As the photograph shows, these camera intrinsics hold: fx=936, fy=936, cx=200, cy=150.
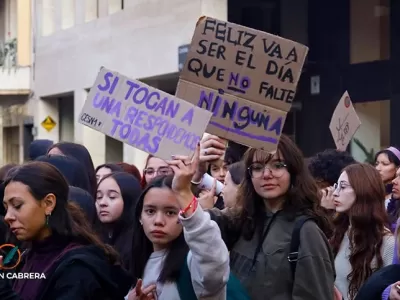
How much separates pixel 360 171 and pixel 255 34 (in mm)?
1549

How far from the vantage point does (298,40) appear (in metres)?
17.5

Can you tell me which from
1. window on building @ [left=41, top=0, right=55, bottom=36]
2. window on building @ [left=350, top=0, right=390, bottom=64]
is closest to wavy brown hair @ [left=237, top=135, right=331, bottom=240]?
window on building @ [left=350, top=0, right=390, bottom=64]

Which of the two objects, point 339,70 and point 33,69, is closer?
point 339,70

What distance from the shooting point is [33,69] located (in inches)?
1040

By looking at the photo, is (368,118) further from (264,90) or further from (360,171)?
(264,90)

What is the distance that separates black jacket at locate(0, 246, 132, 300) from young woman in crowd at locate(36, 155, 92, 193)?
1.77m

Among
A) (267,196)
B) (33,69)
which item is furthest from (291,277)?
(33,69)

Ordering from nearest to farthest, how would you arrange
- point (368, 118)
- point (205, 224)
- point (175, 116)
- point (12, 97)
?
point (205, 224) → point (175, 116) → point (368, 118) → point (12, 97)

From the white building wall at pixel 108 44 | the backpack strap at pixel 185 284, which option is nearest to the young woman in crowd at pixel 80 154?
the backpack strap at pixel 185 284

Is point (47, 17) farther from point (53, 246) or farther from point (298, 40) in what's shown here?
point (53, 246)

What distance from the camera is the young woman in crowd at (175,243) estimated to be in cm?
378

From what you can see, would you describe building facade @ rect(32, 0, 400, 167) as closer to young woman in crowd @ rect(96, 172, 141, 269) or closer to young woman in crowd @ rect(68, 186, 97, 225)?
young woman in crowd @ rect(96, 172, 141, 269)

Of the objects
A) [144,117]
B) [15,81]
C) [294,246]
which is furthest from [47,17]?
[294,246]

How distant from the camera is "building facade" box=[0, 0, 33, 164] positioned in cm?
2692
